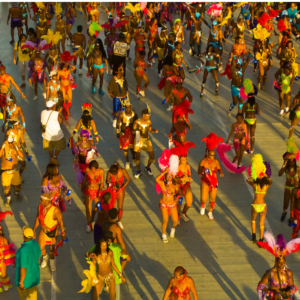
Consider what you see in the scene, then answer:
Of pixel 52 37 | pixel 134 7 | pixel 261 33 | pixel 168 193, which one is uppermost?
pixel 134 7

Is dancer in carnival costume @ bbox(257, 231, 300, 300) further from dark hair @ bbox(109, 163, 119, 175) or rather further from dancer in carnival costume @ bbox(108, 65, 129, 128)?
dancer in carnival costume @ bbox(108, 65, 129, 128)

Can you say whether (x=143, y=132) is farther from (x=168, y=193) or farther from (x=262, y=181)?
(x=262, y=181)

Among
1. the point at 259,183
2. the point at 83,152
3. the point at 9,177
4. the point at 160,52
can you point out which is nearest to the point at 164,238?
the point at 259,183

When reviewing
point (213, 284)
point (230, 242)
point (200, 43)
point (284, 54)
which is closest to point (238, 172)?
point (230, 242)

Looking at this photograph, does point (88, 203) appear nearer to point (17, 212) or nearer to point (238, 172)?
point (17, 212)

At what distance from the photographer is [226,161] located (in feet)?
38.5

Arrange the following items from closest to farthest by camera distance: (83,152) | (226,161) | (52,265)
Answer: (52,265) → (83,152) → (226,161)

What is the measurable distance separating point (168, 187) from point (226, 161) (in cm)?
346

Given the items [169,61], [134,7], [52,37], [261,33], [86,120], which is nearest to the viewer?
[86,120]

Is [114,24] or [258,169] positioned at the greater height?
[114,24]

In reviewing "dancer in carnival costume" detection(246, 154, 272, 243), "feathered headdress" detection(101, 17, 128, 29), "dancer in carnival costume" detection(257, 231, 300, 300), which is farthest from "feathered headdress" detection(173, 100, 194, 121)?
"feathered headdress" detection(101, 17, 128, 29)

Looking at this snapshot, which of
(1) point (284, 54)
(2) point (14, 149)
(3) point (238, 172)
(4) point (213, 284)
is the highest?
(1) point (284, 54)

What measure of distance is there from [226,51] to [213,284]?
39.1 feet

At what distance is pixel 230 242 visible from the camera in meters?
9.45
